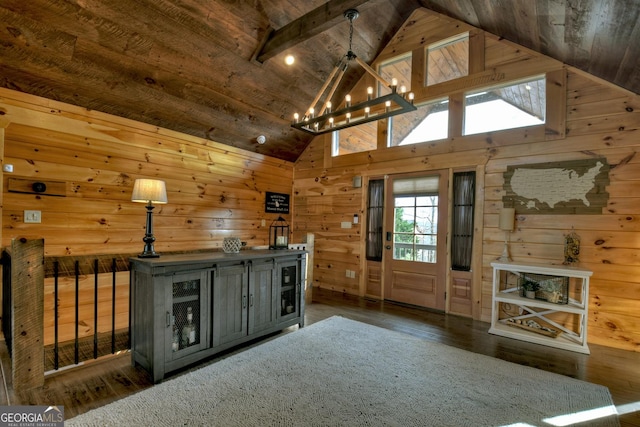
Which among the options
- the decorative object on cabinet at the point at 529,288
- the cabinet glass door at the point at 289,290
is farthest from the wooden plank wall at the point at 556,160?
the cabinet glass door at the point at 289,290

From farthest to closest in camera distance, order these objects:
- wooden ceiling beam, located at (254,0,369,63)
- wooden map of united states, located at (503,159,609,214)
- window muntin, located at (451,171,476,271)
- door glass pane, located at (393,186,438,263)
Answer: door glass pane, located at (393,186,438,263)
window muntin, located at (451,171,476,271)
wooden map of united states, located at (503,159,609,214)
wooden ceiling beam, located at (254,0,369,63)

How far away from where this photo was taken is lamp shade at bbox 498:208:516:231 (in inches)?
140

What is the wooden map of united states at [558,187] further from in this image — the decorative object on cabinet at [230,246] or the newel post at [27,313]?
the newel post at [27,313]

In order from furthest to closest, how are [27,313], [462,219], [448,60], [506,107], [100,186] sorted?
[448,60]
[462,219]
[506,107]
[100,186]
[27,313]

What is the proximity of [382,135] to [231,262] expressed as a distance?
338cm

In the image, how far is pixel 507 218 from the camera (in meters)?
3.56

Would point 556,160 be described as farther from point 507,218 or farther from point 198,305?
point 198,305

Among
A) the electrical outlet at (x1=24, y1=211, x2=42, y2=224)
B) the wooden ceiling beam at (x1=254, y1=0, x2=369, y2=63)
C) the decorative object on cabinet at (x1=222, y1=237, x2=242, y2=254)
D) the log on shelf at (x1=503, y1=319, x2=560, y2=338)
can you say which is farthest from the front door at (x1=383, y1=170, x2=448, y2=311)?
the electrical outlet at (x1=24, y1=211, x2=42, y2=224)

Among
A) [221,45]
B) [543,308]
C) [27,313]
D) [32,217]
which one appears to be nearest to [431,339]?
[543,308]

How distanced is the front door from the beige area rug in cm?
150

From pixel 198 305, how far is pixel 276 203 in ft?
11.1

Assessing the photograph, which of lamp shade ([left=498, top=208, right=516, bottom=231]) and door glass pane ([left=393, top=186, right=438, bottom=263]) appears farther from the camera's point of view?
door glass pane ([left=393, top=186, right=438, bottom=263])

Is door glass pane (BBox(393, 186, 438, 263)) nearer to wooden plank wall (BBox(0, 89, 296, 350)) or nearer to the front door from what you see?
the front door

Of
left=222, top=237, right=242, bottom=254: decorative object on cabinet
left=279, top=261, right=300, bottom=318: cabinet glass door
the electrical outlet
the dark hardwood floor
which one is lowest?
the dark hardwood floor
